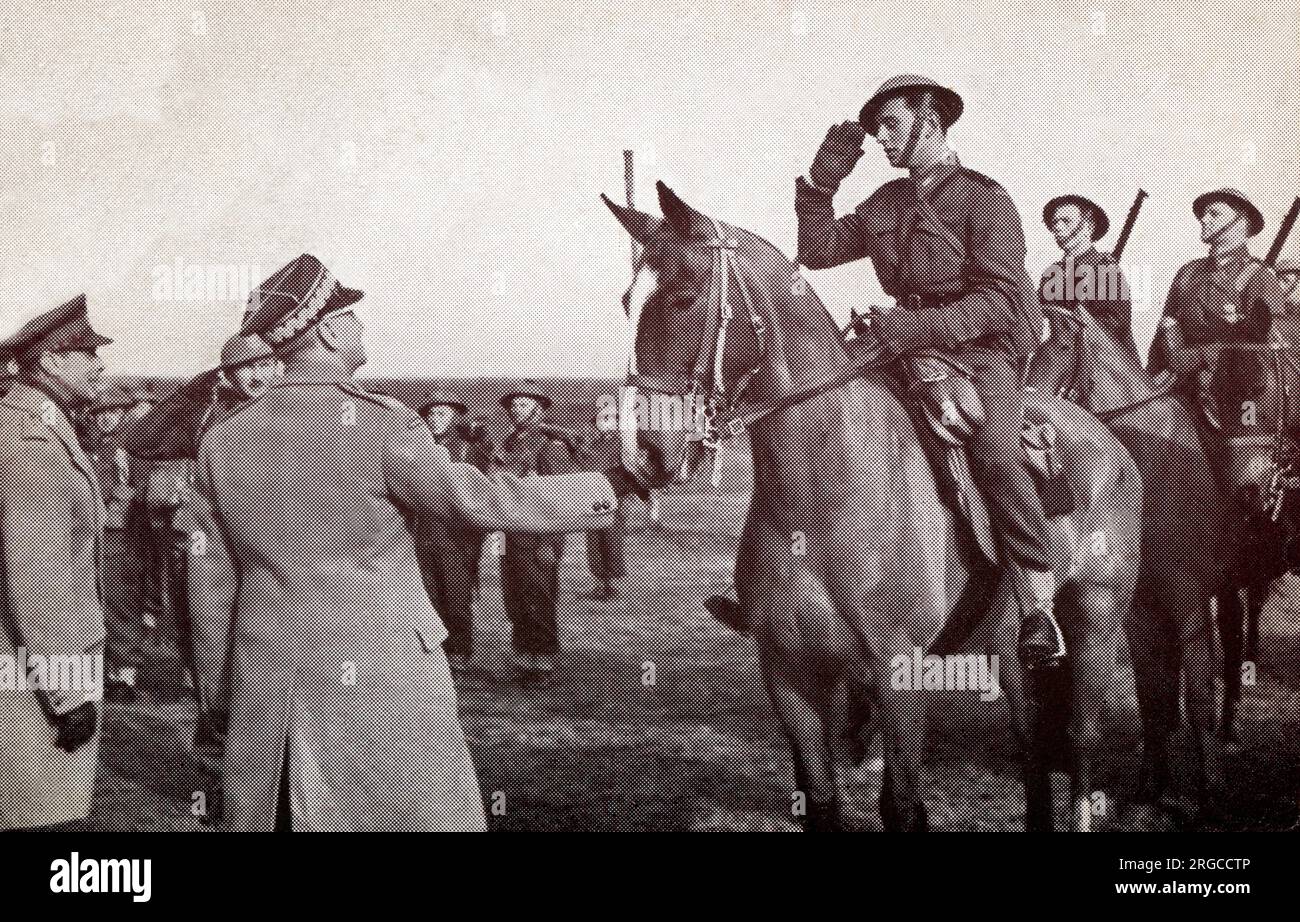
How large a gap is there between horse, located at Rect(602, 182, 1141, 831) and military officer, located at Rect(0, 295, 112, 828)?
168cm

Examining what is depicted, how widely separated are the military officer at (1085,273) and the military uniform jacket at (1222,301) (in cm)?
13

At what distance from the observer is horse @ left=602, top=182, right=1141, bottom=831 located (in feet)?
13.9

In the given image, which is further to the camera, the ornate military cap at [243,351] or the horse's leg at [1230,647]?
the horse's leg at [1230,647]

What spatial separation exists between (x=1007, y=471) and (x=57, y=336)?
2878 mm

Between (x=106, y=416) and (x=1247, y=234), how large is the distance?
3496mm

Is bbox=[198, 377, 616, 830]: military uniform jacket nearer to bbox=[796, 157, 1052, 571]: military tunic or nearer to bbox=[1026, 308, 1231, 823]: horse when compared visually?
bbox=[796, 157, 1052, 571]: military tunic

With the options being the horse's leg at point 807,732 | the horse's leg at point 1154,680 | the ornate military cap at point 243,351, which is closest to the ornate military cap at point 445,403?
the ornate military cap at point 243,351

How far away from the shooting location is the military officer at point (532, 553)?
441cm

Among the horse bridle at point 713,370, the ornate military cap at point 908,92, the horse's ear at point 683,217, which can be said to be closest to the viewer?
the horse bridle at point 713,370

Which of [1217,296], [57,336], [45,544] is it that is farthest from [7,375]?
[1217,296]

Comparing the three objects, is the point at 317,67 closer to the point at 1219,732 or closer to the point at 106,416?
the point at 106,416

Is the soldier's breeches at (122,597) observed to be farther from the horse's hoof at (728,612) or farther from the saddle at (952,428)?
the saddle at (952,428)

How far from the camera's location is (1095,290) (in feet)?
14.7

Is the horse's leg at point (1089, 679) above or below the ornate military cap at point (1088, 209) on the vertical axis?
below
